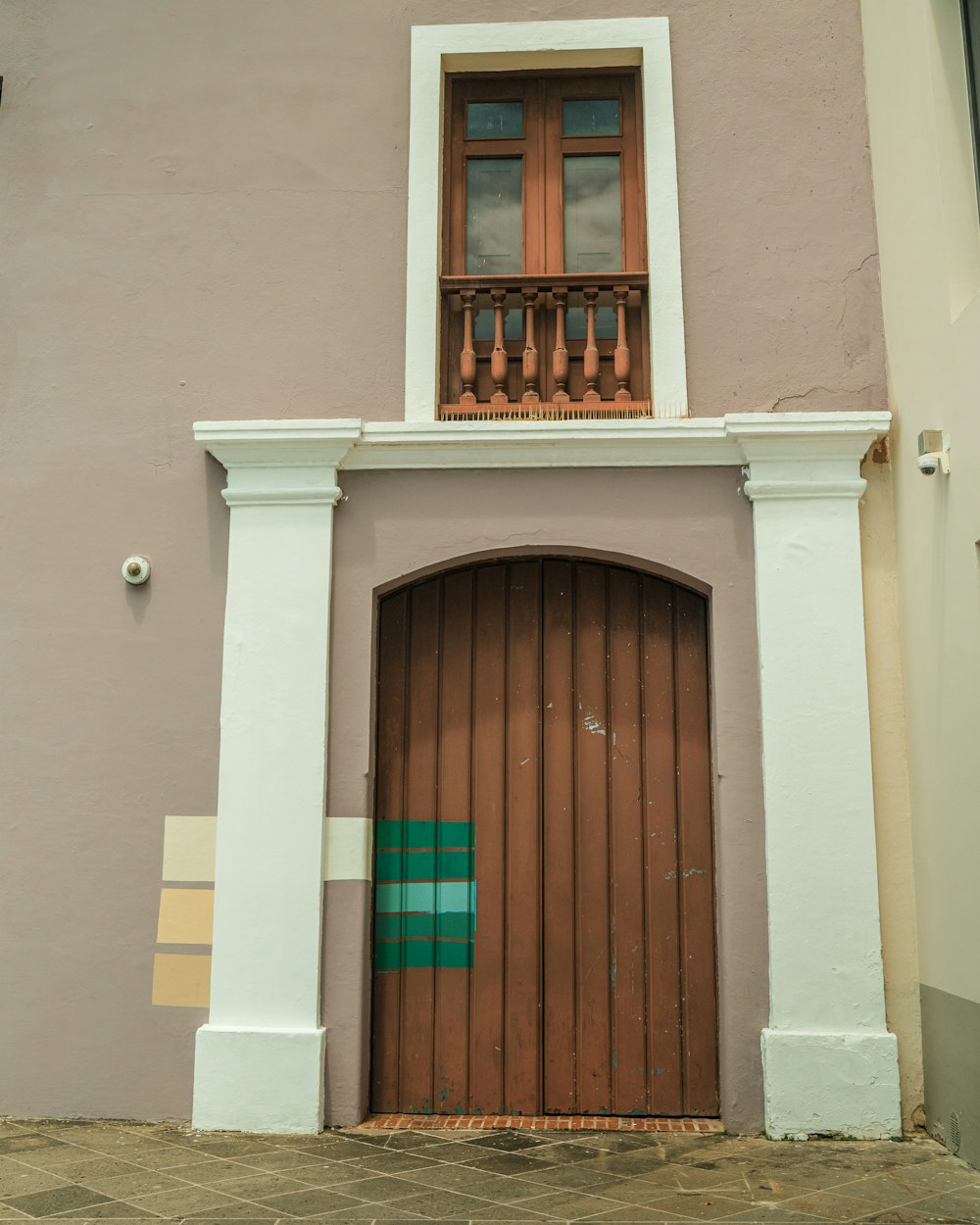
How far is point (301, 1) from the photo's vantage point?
641 centimetres

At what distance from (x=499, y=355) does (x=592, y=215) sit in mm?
1048

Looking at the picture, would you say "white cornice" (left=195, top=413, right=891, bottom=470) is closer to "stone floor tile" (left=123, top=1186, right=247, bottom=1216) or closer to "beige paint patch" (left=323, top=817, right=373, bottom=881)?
"beige paint patch" (left=323, top=817, right=373, bottom=881)

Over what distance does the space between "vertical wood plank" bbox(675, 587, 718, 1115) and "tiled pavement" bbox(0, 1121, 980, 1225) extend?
0.39m

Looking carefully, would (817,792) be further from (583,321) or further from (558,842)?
(583,321)

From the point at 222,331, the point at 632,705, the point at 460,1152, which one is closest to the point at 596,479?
the point at 632,705

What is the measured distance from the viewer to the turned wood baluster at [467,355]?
237 inches

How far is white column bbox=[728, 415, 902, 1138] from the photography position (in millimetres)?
5156

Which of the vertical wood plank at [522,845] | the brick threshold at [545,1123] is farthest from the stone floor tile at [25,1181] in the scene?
the vertical wood plank at [522,845]

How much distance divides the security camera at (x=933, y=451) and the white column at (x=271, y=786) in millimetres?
2660

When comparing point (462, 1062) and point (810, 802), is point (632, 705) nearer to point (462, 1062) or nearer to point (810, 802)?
point (810, 802)

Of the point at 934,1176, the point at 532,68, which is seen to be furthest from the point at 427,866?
the point at 532,68

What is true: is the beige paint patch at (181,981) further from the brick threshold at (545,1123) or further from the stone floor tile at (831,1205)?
the stone floor tile at (831,1205)

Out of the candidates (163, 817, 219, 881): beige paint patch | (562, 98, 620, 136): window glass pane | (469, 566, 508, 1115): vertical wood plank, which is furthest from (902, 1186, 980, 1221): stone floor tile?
(562, 98, 620, 136): window glass pane

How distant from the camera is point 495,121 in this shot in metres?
6.52
